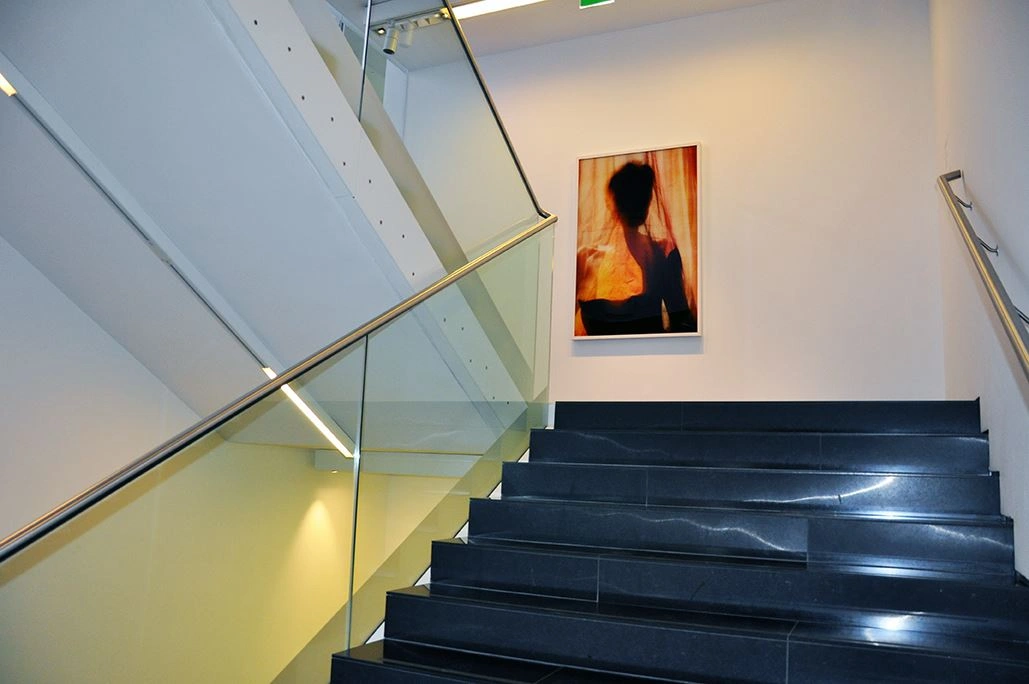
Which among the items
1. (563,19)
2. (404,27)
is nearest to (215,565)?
(404,27)

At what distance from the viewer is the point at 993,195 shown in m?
3.22

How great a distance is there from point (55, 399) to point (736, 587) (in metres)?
3.10

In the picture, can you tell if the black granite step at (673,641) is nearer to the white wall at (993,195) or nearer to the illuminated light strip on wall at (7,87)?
the white wall at (993,195)

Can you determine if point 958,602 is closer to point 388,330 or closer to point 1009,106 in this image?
point 1009,106

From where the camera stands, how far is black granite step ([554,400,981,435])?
3734mm

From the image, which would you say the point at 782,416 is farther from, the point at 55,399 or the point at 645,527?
the point at 55,399

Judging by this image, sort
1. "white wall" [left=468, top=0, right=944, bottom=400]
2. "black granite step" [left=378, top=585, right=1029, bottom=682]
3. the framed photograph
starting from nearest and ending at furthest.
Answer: "black granite step" [left=378, top=585, right=1029, bottom=682]
"white wall" [left=468, top=0, right=944, bottom=400]
the framed photograph

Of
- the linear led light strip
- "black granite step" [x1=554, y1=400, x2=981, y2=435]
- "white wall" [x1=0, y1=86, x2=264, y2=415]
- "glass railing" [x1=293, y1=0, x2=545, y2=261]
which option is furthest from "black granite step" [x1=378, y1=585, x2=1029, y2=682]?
the linear led light strip

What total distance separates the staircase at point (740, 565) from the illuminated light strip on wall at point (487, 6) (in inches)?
135

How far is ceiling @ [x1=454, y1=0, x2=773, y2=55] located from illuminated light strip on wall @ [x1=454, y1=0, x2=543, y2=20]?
7 centimetres

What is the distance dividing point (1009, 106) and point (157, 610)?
9.66ft

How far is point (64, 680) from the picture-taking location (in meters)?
1.96

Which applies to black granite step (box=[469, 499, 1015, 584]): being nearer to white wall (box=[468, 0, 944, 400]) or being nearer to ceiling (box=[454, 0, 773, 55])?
white wall (box=[468, 0, 944, 400])

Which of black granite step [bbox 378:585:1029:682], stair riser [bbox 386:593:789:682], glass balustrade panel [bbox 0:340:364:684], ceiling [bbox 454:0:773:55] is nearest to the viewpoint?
glass balustrade panel [bbox 0:340:364:684]
